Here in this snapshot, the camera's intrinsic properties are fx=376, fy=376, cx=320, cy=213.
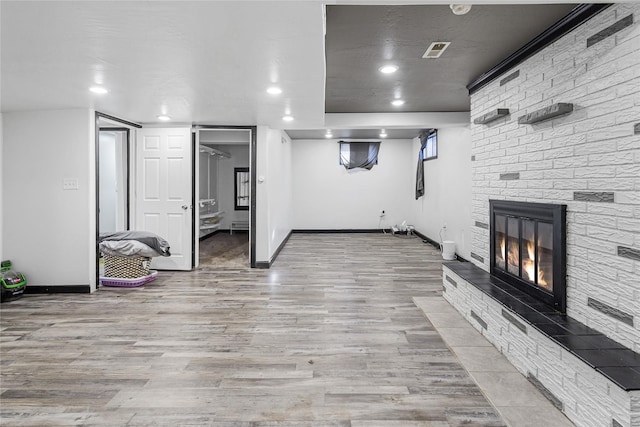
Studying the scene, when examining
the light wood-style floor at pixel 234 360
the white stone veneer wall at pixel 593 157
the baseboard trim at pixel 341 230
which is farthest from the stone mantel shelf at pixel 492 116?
the baseboard trim at pixel 341 230

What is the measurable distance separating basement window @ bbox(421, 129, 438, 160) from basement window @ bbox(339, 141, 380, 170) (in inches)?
59.2

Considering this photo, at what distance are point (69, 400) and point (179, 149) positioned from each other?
3894mm

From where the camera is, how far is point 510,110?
3.18m

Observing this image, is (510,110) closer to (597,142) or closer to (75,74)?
(597,142)

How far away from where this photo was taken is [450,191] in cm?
657

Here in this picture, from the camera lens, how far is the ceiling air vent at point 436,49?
3006 millimetres

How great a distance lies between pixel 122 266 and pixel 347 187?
245 inches

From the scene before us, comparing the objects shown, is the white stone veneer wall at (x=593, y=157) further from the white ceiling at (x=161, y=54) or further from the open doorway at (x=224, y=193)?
the open doorway at (x=224, y=193)

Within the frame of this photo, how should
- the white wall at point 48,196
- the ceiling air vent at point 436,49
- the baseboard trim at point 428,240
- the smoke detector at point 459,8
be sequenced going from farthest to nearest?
the baseboard trim at point 428,240 → the white wall at point 48,196 → the ceiling air vent at point 436,49 → the smoke detector at point 459,8

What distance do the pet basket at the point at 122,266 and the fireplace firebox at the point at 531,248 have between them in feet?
13.1

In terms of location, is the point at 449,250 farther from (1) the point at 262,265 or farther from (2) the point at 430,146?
(1) the point at 262,265

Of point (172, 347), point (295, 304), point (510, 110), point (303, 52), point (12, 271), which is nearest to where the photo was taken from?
point (303, 52)

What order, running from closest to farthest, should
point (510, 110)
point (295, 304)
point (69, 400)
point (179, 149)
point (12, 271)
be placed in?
point (69, 400), point (510, 110), point (295, 304), point (12, 271), point (179, 149)

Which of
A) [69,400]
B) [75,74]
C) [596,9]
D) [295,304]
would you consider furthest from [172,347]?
[596,9]
